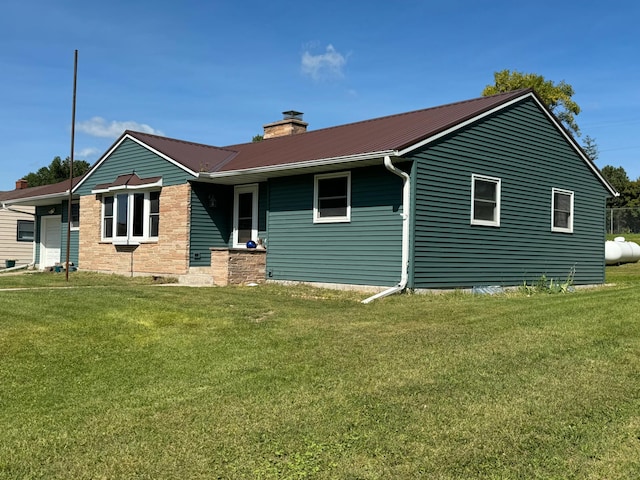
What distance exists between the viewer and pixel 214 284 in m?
14.1

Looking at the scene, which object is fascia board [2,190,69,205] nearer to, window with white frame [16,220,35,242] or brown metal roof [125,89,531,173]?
window with white frame [16,220,35,242]

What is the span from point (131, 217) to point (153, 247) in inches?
57.6

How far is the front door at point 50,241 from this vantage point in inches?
948

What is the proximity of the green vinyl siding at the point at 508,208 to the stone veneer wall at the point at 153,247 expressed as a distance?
6753mm

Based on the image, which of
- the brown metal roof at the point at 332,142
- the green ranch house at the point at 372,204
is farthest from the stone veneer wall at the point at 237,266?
the brown metal roof at the point at 332,142

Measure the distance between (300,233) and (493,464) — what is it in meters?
10.5

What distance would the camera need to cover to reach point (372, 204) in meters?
12.5

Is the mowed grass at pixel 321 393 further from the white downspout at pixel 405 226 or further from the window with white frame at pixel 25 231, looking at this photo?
the window with white frame at pixel 25 231

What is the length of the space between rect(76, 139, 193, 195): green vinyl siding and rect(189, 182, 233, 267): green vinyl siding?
2.14 feet

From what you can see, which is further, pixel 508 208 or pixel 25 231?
pixel 25 231

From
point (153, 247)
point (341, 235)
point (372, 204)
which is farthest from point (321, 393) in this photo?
point (153, 247)

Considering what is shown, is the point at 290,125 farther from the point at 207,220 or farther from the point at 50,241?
the point at 50,241

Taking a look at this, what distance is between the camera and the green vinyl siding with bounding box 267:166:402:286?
12148 millimetres

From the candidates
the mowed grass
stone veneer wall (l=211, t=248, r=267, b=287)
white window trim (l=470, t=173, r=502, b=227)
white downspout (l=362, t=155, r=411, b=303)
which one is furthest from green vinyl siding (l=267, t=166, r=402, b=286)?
the mowed grass
